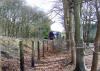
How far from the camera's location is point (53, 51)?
9.84 m

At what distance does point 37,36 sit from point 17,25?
138 inches

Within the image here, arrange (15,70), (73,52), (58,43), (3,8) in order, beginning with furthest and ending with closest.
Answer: (58,43) → (3,8) → (73,52) → (15,70)

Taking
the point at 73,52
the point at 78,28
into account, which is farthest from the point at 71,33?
the point at 78,28

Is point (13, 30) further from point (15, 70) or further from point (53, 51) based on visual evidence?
point (15, 70)

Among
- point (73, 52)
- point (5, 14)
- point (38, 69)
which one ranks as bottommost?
point (38, 69)

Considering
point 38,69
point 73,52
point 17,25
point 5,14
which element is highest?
point 5,14

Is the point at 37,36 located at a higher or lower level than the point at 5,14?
lower

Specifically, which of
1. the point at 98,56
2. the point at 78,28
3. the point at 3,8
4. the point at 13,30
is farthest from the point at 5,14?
the point at 98,56

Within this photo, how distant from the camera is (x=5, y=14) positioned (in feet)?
28.3

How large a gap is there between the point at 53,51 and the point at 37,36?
13.3 feet

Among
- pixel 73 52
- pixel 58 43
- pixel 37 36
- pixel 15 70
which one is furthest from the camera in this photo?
pixel 37 36

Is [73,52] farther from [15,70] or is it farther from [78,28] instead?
[15,70]

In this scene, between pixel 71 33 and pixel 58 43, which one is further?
pixel 58 43

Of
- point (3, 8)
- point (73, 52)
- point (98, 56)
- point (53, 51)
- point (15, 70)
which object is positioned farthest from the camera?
point (53, 51)
